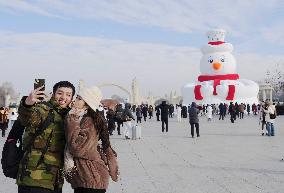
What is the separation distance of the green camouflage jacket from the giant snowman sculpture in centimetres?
3889

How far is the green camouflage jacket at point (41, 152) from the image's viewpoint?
3533 mm

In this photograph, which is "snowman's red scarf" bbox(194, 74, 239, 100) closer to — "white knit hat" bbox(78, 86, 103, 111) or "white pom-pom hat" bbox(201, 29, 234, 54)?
"white pom-pom hat" bbox(201, 29, 234, 54)

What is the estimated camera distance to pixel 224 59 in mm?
41969

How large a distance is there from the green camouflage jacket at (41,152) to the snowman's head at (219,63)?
39.1 meters

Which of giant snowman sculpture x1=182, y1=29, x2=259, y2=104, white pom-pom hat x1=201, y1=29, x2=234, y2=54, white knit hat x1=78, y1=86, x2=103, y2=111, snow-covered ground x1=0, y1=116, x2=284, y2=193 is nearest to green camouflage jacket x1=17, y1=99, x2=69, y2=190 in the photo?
white knit hat x1=78, y1=86, x2=103, y2=111

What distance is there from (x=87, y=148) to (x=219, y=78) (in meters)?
39.6

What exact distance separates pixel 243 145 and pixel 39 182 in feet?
36.0

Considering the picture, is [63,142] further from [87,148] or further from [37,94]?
[37,94]

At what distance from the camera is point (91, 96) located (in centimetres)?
379

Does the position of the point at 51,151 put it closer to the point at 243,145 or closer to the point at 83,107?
the point at 83,107

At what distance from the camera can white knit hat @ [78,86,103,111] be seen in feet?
12.3

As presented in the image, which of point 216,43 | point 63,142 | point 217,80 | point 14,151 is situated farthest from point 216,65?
point 14,151

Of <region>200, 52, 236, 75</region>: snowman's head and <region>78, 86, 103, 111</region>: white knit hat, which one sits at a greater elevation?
<region>200, 52, 236, 75</region>: snowman's head

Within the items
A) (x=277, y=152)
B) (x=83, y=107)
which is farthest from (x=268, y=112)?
(x=83, y=107)
